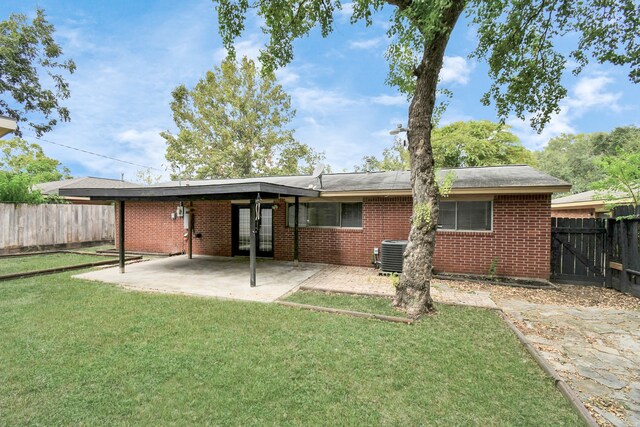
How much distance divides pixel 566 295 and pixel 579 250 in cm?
184

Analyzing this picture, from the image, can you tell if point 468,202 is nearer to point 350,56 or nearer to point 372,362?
point 372,362

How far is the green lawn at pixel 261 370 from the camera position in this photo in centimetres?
242

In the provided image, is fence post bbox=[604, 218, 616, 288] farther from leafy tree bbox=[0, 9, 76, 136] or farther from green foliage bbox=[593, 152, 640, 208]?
leafy tree bbox=[0, 9, 76, 136]

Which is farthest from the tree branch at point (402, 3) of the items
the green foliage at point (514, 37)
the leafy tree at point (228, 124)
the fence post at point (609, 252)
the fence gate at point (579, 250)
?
the leafy tree at point (228, 124)

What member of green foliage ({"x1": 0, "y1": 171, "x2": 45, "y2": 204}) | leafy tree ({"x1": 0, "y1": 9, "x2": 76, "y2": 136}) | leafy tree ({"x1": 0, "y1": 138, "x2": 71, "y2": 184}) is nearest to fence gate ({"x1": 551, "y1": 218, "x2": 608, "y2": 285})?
green foliage ({"x1": 0, "y1": 171, "x2": 45, "y2": 204})

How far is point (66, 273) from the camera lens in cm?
763

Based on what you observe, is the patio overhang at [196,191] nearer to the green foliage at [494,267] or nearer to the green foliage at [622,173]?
the green foliage at [494,267]

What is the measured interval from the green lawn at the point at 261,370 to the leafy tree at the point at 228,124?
19.7 metres

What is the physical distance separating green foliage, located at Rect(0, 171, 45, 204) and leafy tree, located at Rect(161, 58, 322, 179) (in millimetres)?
12236

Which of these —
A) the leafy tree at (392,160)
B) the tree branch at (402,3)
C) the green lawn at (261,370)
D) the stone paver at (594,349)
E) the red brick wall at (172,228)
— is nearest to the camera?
the green lawn at (261,370)

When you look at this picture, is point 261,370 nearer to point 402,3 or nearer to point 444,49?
point 444,49

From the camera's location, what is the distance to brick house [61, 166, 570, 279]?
707cm

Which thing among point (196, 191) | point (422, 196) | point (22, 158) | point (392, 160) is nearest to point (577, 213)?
point (422, 196)

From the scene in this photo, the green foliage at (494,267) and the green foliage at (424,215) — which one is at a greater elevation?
the green foliage at (424,215)
